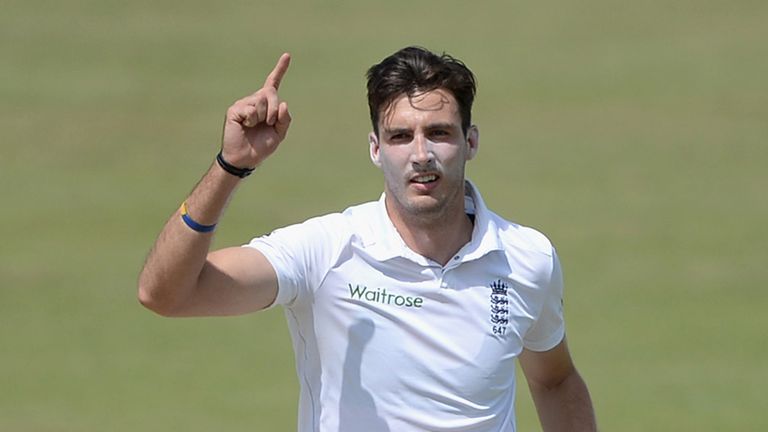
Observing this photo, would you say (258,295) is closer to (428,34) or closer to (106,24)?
(428,34)

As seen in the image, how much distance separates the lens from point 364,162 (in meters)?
18.9

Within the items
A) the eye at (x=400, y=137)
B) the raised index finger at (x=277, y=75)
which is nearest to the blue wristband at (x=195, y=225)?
the raised index finger at (x=277, y=75)

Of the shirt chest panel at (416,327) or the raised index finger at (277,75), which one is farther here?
the shirt chest panel at (416,327)

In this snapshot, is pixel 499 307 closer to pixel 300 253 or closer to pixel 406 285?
pixel 406 285

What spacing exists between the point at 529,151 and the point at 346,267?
44.8 ft

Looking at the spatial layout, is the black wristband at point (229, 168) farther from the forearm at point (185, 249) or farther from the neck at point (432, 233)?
the neck at point (432, 233)

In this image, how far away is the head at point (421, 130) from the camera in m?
5.75

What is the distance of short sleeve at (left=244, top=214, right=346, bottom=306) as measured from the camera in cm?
559

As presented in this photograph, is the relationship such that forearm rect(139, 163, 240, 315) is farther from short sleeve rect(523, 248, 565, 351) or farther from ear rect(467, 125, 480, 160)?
short sleeve rect(523, 248, 565, 351)

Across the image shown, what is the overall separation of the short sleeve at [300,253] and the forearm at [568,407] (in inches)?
48.4

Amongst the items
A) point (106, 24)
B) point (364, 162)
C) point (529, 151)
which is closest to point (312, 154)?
point (364, 162)

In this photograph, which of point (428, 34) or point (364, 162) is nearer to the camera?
point (364, 162)

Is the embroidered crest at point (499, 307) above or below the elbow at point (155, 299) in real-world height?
above

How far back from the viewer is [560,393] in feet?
21.0
